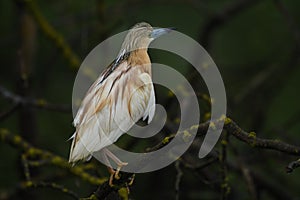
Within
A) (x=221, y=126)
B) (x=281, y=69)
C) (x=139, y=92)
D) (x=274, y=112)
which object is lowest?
(x=274, y=112)

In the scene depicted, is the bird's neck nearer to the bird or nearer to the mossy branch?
the bird

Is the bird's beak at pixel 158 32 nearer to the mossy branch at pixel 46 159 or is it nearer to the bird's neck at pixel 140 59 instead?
the bird's neck at pixel 140 59

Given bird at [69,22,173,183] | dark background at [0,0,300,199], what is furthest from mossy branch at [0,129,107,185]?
dark background at [0,0,300,199]

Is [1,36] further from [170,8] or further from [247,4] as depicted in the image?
[247,4]

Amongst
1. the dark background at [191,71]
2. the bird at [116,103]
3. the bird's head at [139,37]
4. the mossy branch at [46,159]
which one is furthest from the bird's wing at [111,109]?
the dark background at [191,71]

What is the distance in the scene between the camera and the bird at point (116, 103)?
2.88m

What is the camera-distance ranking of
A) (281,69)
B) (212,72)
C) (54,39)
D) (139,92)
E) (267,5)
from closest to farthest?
(139,92) < (212,72) < (54,39) < (281,69) < (267,5)

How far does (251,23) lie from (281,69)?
1.87 ft

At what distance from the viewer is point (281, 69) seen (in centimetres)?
574

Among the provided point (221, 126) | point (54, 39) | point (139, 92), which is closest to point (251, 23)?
point (54, 39)

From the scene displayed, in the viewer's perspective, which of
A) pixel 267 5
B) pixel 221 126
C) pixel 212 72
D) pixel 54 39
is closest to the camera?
pixel 221 126

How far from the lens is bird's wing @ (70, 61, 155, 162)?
9.43ft

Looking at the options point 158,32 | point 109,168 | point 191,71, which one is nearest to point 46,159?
point 109,168

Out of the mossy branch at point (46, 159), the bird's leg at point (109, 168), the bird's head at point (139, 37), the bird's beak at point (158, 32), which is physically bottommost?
the mossy branch at point (46, 159)
